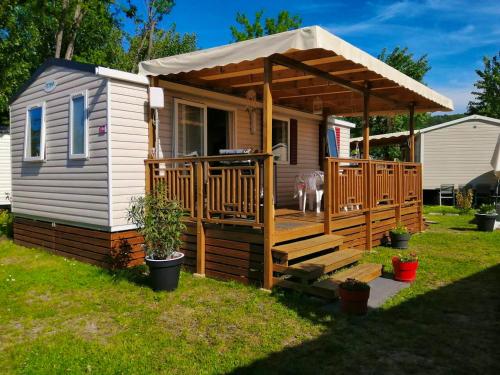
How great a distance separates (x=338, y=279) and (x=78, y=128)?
442cm

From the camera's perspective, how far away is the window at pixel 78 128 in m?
6.02

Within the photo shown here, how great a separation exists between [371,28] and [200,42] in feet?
49.8

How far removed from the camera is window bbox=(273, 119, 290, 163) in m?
9.20

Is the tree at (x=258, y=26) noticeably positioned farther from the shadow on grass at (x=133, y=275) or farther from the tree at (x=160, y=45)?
the shadow on grass at (x=133, y=275)

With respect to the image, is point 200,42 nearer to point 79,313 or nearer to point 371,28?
point 371,28

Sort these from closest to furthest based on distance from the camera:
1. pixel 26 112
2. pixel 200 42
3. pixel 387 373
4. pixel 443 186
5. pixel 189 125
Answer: pixel 387 373 < pixel 189 125 < pixel 26 112 < pixel 443 186 < pixel 200 42

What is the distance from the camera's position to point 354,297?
383cm

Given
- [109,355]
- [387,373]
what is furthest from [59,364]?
[387,373]

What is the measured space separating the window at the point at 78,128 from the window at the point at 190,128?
1390 millimetres

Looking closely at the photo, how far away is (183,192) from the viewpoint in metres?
5.62

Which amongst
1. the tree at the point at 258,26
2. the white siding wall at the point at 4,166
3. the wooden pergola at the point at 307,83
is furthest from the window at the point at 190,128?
the tree at the point at 258,26

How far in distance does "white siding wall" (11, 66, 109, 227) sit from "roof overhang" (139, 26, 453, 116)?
3.31 ft

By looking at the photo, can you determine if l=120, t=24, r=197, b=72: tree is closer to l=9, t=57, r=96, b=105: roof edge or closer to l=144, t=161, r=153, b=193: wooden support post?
l=9, t=57, r=96, b=105: roof edge

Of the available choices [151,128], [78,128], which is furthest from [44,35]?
[151,128]
